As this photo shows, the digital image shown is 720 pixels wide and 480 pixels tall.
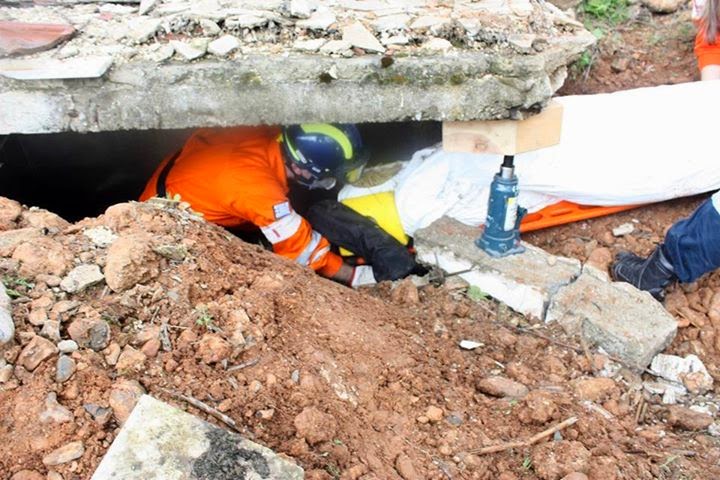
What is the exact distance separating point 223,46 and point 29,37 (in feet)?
2.98

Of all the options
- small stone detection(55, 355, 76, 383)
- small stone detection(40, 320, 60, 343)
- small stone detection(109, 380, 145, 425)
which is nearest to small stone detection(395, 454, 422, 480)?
small stone detection(109, 380, 145, 425)

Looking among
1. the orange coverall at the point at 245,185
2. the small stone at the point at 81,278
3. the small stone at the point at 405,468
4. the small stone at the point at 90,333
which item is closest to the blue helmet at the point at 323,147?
the orange coverall at the point at 245,185

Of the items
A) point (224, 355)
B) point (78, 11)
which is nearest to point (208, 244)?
point (224, 355)

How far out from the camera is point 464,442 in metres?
2.28

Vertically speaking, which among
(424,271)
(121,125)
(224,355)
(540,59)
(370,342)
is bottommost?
(424,271)

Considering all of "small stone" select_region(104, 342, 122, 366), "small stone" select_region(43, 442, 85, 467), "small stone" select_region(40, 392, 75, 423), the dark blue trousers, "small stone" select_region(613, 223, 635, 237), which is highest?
"small stone" select_region(104, 342, 122, 366)

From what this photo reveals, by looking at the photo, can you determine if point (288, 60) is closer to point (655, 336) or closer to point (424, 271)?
point (424, 271)

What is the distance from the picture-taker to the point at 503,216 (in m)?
3.30

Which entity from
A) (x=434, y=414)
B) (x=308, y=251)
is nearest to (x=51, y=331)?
(x=434, y=414)

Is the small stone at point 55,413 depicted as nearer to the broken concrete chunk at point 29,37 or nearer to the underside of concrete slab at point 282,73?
the underside of concrete slab at point 282,73

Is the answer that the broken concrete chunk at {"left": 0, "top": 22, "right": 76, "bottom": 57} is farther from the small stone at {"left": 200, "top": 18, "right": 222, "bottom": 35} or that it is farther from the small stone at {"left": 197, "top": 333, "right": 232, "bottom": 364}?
the small stone at {"left": 197, "top": 333, "right": 232, "bottom": 364}

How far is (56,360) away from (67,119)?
144cm

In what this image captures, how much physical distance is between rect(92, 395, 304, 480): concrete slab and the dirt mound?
0.62 feet

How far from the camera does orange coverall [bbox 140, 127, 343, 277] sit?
3.66m
